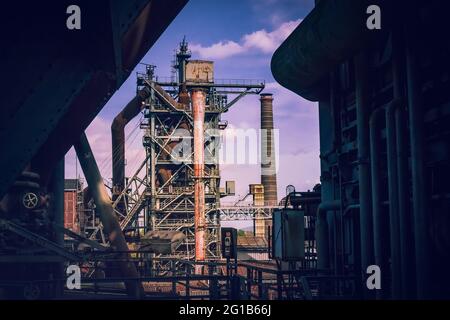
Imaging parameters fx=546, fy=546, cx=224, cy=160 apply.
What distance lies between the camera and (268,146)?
62375mm

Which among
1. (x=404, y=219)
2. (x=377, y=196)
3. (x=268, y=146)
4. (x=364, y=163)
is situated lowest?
(x=404, y=219)

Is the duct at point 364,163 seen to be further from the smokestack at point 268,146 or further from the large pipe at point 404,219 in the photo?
the smokestack at point 268,146

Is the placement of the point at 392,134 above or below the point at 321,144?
below

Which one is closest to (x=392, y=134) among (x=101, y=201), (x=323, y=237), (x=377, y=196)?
(x=377, y=196)

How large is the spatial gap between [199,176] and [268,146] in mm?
17954

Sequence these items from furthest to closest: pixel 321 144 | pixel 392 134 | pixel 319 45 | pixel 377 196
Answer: pixel 321 144 → pixel 319 45 → pixel 377 196 → pixel 392 134

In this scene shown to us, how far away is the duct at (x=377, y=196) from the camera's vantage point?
1333 centimetres

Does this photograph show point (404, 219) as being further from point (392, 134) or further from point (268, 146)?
point (268, 146)

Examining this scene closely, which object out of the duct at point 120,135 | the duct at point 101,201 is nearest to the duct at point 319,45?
the duct at point 101,201

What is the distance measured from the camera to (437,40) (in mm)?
12234

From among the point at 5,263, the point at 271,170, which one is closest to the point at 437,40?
the point at 5,263

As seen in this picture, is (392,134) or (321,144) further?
(321,144)

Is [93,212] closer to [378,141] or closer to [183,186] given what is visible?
[183,186]

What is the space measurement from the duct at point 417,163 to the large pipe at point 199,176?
3388 cm
